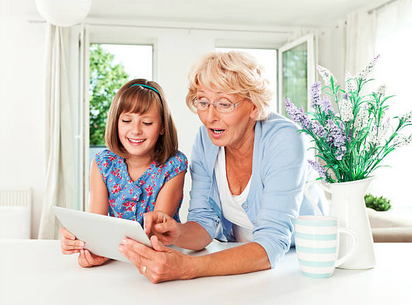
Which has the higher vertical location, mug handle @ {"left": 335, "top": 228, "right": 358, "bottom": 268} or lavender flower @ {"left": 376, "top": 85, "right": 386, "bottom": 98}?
lavender flower @ {"left": 376, "top": 85, "right": 386, "bottom": 98}

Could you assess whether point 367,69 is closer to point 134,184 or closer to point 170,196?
point 170,196

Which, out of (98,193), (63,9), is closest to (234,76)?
(98,193)

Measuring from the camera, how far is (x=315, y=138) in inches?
43.0

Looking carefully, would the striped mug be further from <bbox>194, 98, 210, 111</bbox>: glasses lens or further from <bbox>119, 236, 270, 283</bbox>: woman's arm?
<bbox>194, 98, 210, 111</bbox>: glasses lens

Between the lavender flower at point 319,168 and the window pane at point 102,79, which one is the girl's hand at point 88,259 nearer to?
the lavender flower at point 319,168

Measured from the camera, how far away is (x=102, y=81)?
7391 millimetres

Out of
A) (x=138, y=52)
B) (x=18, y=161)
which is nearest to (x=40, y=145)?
(x=18, y=161)

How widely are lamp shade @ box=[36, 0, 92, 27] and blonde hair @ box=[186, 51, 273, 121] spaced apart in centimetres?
195

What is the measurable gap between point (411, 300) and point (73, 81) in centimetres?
459

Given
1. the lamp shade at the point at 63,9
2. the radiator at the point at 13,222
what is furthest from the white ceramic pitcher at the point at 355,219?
the lamp shade at the point at 63,9

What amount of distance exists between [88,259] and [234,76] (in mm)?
710

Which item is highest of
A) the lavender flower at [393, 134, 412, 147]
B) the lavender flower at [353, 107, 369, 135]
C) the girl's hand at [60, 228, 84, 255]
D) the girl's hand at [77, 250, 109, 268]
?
the lavender flower at [353, 107, 369, 135]

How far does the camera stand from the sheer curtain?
3.94m

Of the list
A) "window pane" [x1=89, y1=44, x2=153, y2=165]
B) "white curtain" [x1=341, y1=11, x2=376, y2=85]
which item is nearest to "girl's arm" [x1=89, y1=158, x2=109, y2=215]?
"white curtain" [x1=341, y1=11, x2=376, y2=85]
